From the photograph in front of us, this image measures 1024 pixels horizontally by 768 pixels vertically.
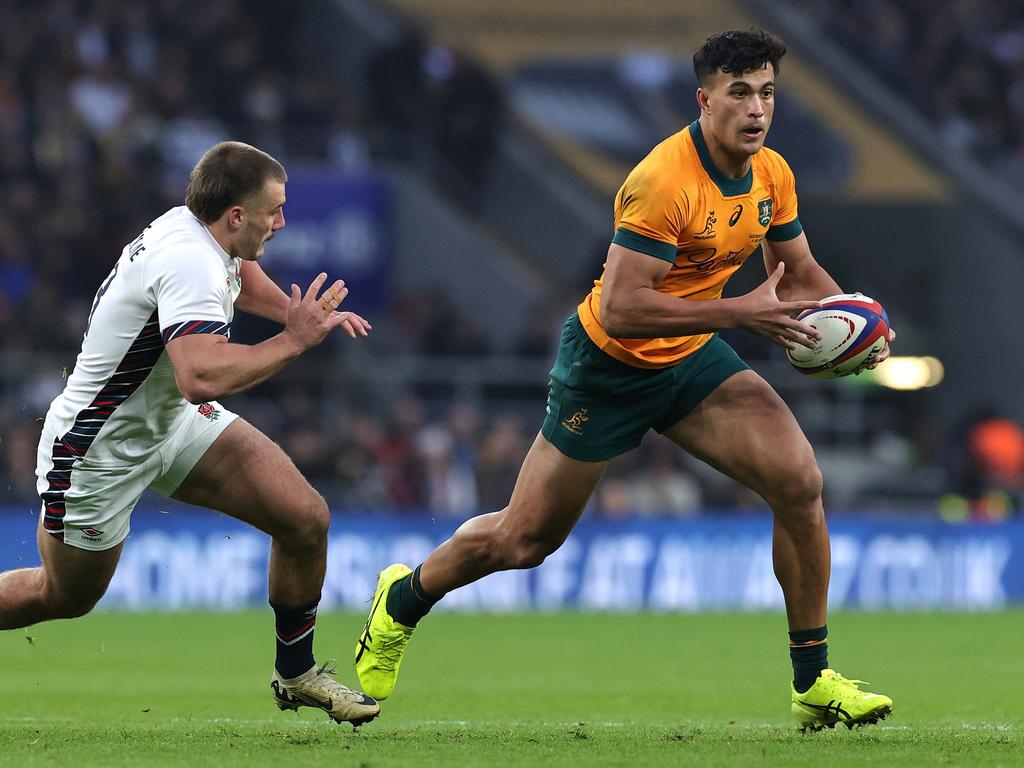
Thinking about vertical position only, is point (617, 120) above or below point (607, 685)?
above

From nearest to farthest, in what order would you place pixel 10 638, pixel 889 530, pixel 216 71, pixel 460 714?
pixel 460 714, pixel 10 638, pixel 889 530, pixel 216 71

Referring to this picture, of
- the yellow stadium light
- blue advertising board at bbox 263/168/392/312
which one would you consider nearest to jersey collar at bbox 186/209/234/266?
blue advertising board at bbox 263/168/392/312

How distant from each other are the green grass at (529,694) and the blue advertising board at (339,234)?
5217 millimetres

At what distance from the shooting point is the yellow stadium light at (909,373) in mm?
22531

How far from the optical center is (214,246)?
6.88 meters

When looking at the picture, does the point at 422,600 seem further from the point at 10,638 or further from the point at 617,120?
the point at 617,120

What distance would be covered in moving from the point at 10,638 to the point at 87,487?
8.28 meters

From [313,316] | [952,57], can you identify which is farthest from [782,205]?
[952,57]

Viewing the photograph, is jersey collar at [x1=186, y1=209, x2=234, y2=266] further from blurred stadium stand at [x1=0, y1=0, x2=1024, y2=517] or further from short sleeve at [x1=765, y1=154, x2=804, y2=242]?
blurred stadium stand at [x1=0, y1=0, x2=1024, y2=517]

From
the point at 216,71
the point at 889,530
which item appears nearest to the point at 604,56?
the point at 216,71

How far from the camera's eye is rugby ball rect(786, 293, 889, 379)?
24.0ft

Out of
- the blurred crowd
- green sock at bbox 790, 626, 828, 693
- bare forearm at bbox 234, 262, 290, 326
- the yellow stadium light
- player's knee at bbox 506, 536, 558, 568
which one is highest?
the blurred crowd

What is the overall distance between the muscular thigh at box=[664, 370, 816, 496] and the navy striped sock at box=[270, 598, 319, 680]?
1.69 meters

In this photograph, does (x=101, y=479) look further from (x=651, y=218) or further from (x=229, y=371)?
(x=651, y=218)
